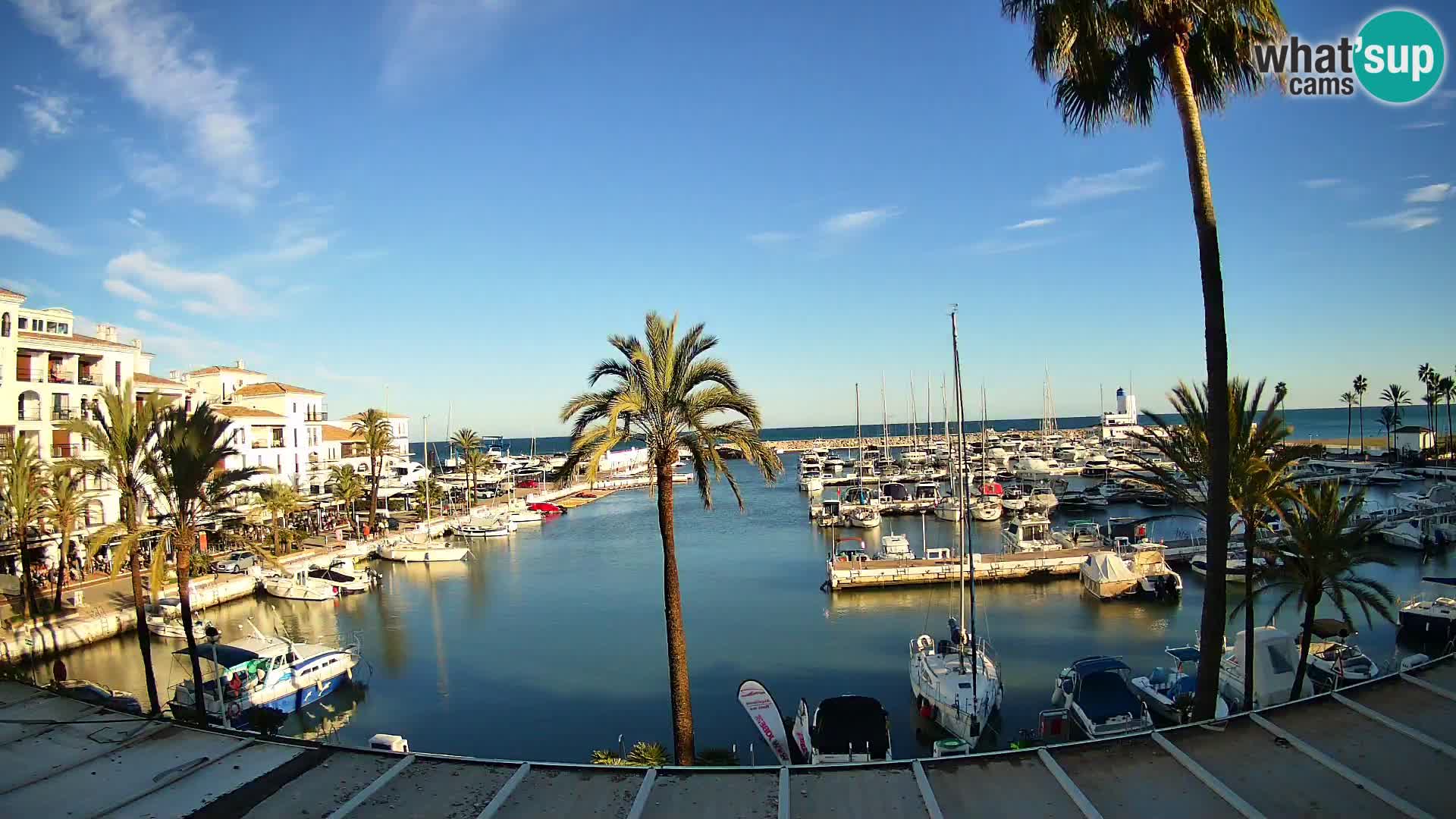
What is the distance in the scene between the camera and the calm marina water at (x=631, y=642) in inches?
878

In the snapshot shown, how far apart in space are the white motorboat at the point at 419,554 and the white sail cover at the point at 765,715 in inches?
1550

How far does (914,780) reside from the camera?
774 cm

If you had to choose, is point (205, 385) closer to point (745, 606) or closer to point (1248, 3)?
point (745, 606)

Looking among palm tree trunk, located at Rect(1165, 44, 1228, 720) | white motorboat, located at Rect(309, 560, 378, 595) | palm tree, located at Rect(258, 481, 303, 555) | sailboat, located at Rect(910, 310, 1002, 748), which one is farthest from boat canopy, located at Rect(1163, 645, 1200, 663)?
palm tree, located at Rect(258, 481, 303, 555)

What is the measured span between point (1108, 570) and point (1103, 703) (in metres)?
19.3

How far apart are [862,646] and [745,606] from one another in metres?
8.63

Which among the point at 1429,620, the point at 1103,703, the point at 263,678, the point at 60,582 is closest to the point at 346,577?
the point at 60,582

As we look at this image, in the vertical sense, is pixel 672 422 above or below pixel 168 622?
above

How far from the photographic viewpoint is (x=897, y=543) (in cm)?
4450

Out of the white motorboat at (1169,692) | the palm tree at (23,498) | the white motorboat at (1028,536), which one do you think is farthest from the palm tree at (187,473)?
the white motorboat at (1028,536)

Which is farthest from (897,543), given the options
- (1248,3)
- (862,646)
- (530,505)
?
(530,505)

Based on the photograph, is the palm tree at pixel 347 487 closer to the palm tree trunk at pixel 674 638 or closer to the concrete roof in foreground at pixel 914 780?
the palm tree trunk at pixel 674 638

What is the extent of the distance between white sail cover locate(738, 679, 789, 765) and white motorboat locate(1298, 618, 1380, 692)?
13230 mm

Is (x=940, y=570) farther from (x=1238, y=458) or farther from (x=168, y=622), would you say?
(x=168, y=622)
